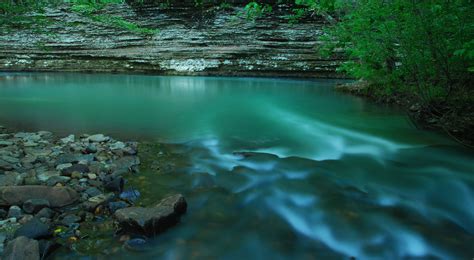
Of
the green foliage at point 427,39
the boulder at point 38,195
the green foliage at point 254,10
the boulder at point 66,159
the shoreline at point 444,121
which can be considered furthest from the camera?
the green foliage at point 254,10

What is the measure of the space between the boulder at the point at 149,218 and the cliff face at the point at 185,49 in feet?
51.2

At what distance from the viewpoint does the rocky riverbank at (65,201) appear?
2420mm

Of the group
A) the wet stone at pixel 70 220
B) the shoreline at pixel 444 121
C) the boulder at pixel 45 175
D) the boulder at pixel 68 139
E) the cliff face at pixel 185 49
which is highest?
the cliff face at pixel 185 49

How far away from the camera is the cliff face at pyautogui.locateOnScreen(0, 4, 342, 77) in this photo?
18.0 m

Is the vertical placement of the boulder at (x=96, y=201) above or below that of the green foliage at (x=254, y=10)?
below

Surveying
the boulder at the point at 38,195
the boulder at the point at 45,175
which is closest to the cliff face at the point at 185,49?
the boulder at the point at 45,175

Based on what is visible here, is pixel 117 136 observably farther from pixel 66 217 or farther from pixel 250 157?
pixel 66 217

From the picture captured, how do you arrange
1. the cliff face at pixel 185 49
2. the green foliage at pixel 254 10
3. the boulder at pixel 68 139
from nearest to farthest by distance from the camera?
the boulder at pixel 68 139, the cliff face at pixel 185 49, the green foliage at pixel 254 10

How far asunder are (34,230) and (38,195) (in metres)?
0.63

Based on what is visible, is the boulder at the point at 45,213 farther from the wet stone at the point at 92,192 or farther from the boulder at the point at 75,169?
the boulder at the point at 75,169

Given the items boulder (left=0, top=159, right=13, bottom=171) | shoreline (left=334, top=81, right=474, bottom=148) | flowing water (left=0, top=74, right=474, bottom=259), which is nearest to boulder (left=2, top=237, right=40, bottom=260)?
flowing water (left=0, top=74, right=474, bottom=259)

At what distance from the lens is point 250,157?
4.59 meters

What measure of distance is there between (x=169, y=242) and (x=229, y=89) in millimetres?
10804

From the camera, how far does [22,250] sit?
2.14 metres
